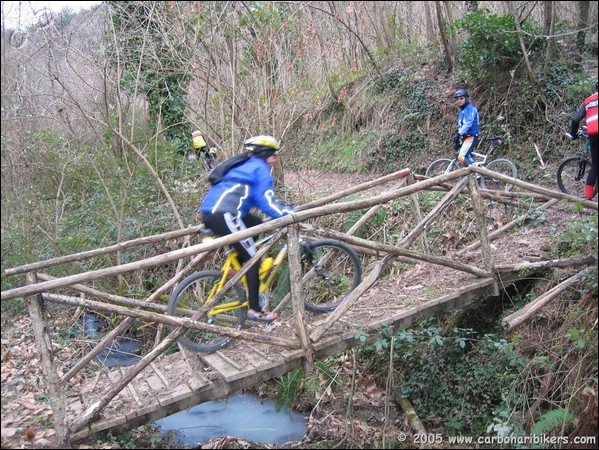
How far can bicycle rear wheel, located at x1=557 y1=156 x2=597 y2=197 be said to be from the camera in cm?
808

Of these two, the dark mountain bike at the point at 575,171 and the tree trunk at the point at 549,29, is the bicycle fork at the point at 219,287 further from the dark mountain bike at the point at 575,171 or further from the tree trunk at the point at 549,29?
the tree trunk at the point at 549,29

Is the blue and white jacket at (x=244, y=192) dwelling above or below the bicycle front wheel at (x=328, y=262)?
above

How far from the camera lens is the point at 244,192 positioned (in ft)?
16.3

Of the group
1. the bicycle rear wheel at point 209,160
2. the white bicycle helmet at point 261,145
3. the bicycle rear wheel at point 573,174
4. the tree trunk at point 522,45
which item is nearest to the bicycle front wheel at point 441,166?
the bicycle rear wheel at point 573,174

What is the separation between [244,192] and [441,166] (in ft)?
23.9

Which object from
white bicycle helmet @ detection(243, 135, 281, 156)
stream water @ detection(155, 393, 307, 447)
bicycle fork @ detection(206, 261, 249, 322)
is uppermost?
white bicycle helmet @ detection(243, 135, 281, 156)

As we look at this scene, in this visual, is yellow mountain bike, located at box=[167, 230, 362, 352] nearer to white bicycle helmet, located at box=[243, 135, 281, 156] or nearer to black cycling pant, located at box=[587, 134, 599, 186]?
white bicycle helmet, located at box=[243, 135, 281, 156]

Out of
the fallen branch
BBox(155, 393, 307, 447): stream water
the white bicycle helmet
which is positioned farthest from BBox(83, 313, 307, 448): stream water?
the white bicycle helmet

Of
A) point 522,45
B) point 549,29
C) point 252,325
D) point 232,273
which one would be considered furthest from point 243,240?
point 549,29

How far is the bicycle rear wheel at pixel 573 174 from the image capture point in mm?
8078

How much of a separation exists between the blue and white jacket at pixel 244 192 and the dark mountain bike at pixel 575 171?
18.2 ft

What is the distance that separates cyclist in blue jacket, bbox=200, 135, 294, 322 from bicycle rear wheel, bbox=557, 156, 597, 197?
5.55 metres

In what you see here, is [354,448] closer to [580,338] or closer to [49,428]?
[580,338]

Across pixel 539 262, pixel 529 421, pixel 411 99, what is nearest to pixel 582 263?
pixel 539 262
